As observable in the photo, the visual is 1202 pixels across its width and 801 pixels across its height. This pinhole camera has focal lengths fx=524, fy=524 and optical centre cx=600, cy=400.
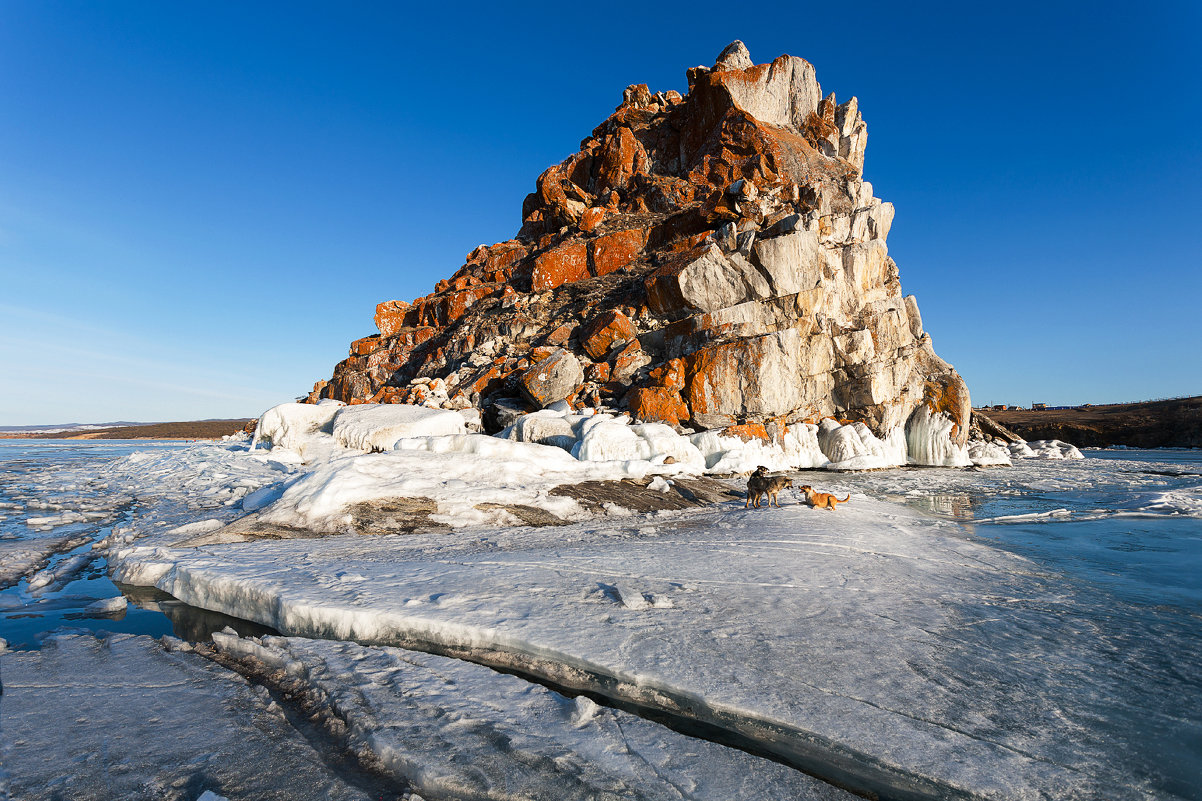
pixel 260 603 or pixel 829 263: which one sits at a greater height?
pixel 829 263

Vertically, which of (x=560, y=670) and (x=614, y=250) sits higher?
(x=614, y=250)

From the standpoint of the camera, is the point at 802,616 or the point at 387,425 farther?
the point at 387,425

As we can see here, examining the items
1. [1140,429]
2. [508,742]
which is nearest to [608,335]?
[508,742]

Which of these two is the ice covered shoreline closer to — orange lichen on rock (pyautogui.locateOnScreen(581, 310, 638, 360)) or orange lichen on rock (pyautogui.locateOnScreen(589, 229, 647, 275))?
orange lichen on rock (pyautogui.locateOnScreen(581, 310, 638, 360))

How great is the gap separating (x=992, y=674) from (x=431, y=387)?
82.1 ft

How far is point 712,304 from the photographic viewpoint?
2477 cm

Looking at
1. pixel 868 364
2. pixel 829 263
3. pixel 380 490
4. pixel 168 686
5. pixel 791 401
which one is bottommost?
pixel 168 686

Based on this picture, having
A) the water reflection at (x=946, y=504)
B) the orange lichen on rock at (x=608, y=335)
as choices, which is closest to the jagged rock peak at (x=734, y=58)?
the orange lichen on rock at (x=608, y=335)

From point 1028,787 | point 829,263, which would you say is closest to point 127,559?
point 1028,787

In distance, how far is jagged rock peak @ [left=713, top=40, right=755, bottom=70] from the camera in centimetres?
4369

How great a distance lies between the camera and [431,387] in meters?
25.9

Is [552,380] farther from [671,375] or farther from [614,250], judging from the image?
[614,250]

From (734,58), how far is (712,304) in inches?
1249

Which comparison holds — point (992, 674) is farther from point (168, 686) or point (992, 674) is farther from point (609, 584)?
point (168, 686)
